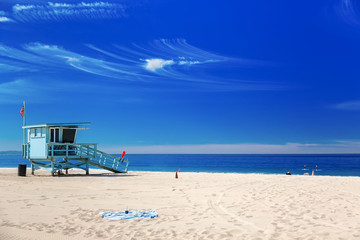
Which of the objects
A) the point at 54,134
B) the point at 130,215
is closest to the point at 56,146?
the point at 54,134

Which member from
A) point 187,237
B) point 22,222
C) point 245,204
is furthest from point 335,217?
point 22,222

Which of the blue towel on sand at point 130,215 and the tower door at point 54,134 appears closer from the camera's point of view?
the blue towel on sand at point 130,215

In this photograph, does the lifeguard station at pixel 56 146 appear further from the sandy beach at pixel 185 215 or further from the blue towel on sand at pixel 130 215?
the blue towel on sand at pixel 130 215

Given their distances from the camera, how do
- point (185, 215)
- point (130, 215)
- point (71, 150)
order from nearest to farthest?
point (130, 215), point (185, 215), point (71, 150)

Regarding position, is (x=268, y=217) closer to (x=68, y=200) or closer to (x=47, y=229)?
(x=47, y=229)

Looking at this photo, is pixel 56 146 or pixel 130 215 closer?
pixel 130 215

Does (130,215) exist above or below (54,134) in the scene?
below

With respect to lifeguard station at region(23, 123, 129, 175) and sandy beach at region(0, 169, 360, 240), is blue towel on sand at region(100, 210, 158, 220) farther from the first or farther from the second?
lifeguard station at region(23, 123, 129, 175)

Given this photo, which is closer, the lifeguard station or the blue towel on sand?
the blue towel on sand

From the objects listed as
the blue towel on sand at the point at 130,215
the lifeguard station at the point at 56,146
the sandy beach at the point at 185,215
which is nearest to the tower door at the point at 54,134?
the lifeguard station at the point at 56,146

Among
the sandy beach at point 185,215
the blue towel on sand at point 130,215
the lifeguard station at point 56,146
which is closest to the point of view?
the sandy beach at point 185,215

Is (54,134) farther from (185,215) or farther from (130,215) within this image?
(185,215)

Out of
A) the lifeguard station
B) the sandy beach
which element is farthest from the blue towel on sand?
the lifeguard station

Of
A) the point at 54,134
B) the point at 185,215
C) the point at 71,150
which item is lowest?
the point at 185,215
